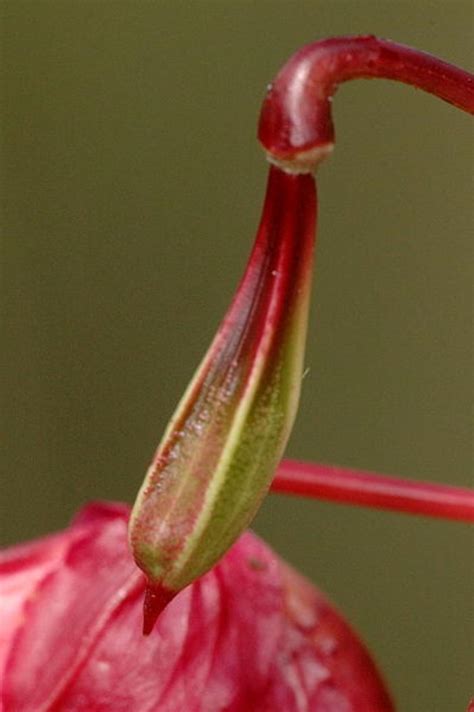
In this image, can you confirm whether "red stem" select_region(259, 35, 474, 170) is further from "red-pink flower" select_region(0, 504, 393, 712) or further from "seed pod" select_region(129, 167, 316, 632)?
"red-pink flower" select_region(0, 504, 393, 712)

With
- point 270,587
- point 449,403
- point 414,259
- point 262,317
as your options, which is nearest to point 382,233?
point 414,259

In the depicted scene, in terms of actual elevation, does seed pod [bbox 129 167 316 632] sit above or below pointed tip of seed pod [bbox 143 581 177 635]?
above

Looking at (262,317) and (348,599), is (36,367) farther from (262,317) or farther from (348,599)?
(262,317)

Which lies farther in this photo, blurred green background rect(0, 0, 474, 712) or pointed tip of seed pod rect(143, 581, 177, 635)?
blurred green background rect(0, 0, 474, 712)

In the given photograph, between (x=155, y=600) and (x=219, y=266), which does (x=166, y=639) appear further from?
(x=219, y=266)

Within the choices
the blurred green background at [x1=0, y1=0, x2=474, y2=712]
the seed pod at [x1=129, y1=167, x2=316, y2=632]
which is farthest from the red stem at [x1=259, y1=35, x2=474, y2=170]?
the blurred green background at [x1=0, y1=0, x2=474, y2=712]

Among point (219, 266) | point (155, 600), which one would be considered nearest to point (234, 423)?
point (155, 600)

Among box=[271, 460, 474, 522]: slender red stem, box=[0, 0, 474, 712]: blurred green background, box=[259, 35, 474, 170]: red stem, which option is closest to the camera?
box=[259, 35, 474, 170]: red stem

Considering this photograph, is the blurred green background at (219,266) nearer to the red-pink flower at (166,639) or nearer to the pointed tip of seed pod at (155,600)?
the red-pink flower at (166,639)
